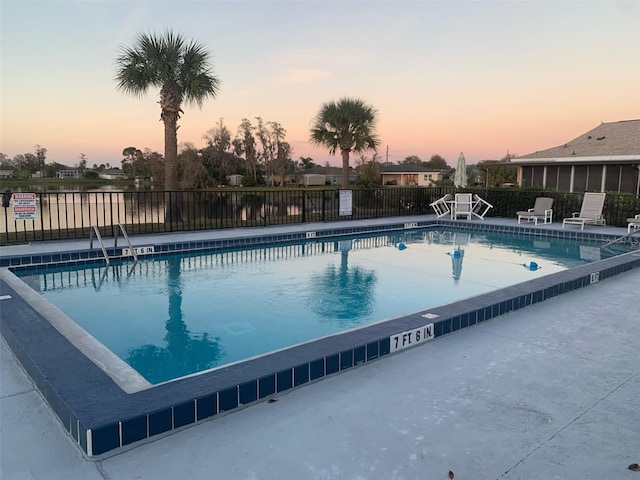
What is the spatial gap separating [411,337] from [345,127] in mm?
16827

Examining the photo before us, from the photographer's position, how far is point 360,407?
262 centimetres

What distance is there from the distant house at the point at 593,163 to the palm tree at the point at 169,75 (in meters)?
13.2

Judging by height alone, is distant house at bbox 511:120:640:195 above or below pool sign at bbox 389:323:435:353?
above

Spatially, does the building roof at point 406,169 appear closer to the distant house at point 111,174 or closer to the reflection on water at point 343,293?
the distant house at point 111,174

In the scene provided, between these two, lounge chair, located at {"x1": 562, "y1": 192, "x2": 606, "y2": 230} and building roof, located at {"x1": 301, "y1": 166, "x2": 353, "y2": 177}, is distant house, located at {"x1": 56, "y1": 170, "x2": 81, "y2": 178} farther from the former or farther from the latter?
lounge chair, located at {"x1": 562, "y1": 192, "x2": 606, "y2": 230}

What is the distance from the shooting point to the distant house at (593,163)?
16.9 m

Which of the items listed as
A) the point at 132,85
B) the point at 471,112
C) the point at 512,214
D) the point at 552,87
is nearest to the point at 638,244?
the point at 512,214

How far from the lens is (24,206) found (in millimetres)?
7570

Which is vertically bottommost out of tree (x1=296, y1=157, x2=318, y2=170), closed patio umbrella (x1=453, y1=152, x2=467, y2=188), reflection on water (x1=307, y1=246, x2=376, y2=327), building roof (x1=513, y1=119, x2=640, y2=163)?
reflection on water (x1=307, y1=246, x2=376, y2=327)

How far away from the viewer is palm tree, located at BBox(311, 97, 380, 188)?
19375 millimetres

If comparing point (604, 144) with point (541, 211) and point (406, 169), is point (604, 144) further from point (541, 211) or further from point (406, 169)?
point (406, 169)

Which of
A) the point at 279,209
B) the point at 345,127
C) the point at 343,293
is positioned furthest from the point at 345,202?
the point at 345,127

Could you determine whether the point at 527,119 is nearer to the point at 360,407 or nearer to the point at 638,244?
the point at 638,244

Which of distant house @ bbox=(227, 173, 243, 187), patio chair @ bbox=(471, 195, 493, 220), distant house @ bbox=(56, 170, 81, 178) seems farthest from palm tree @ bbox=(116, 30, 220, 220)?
distant house @ bbox=(56, 170, 81, 178)
